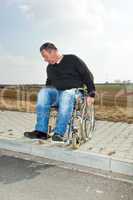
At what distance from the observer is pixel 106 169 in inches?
160

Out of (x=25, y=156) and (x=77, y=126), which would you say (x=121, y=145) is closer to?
(x=77, y=126)

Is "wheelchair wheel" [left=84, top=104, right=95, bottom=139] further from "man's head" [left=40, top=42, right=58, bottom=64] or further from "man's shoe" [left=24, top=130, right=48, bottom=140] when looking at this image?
"man's head" [left=40, top=42, right=58, bottom=64]

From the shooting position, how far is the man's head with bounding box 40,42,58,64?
187 inches

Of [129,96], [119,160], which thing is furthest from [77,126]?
[129,96]

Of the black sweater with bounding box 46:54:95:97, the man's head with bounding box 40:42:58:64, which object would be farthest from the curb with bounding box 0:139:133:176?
the man's head with bounding box 40:42:58:64

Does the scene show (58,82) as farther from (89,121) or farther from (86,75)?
(89,121)

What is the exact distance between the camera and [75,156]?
4332 millimetres

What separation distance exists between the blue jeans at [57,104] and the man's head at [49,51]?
0.46 m

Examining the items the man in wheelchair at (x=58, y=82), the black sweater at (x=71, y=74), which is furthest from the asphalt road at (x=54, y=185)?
the black sweater at (x=71, y=74)

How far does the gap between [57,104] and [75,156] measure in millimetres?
913

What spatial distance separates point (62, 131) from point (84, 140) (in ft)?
2.07

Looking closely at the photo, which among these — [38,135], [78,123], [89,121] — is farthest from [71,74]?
[38,135]

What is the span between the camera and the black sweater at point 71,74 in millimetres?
4742

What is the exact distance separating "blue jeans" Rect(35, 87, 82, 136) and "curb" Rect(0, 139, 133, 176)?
0.94 ft
